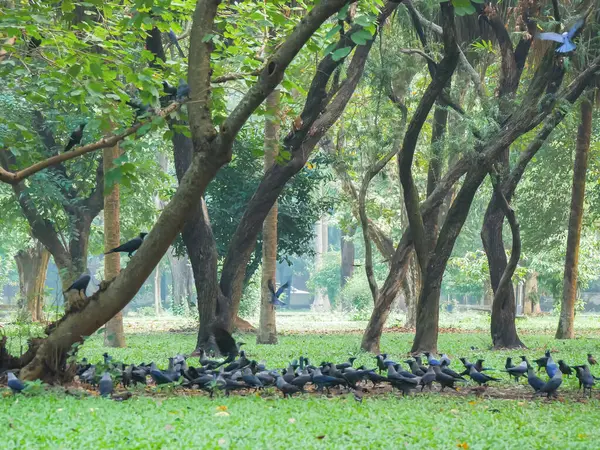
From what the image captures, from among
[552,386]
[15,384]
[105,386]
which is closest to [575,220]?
[552,386]

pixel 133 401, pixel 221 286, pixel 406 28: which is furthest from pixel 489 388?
pixel 406 28

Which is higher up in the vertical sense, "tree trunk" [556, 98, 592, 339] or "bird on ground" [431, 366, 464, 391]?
"tree trunk" [556, 98, 592, 339]

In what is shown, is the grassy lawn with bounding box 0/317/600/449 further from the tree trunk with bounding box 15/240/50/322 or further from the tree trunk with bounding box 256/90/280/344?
the tree trunk with bounding box 15/240/50/322

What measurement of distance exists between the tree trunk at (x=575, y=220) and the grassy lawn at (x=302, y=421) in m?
10.7

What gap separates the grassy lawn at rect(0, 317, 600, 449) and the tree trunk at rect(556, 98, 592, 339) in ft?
35.0

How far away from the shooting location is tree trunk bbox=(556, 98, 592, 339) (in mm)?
20484

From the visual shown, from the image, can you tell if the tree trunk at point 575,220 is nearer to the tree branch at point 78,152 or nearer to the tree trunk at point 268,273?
the tree trunk at point 268,273

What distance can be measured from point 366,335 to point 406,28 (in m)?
6.54

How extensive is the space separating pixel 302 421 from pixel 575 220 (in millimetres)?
14775

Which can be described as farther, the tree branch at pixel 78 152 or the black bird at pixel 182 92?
the black bird at pixel 182 92

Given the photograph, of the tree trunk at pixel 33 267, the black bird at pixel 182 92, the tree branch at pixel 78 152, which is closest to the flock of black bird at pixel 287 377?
the tree branch at pixel 78 152

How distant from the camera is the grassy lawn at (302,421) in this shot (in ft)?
21.9

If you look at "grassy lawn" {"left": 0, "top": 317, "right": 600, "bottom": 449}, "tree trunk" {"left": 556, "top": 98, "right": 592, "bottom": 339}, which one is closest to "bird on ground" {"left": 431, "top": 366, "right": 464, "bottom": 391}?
"grassy lawn" {"left": 0, "top": 317, "right": 600, "bottom": 449}

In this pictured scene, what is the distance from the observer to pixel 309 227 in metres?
25.7
